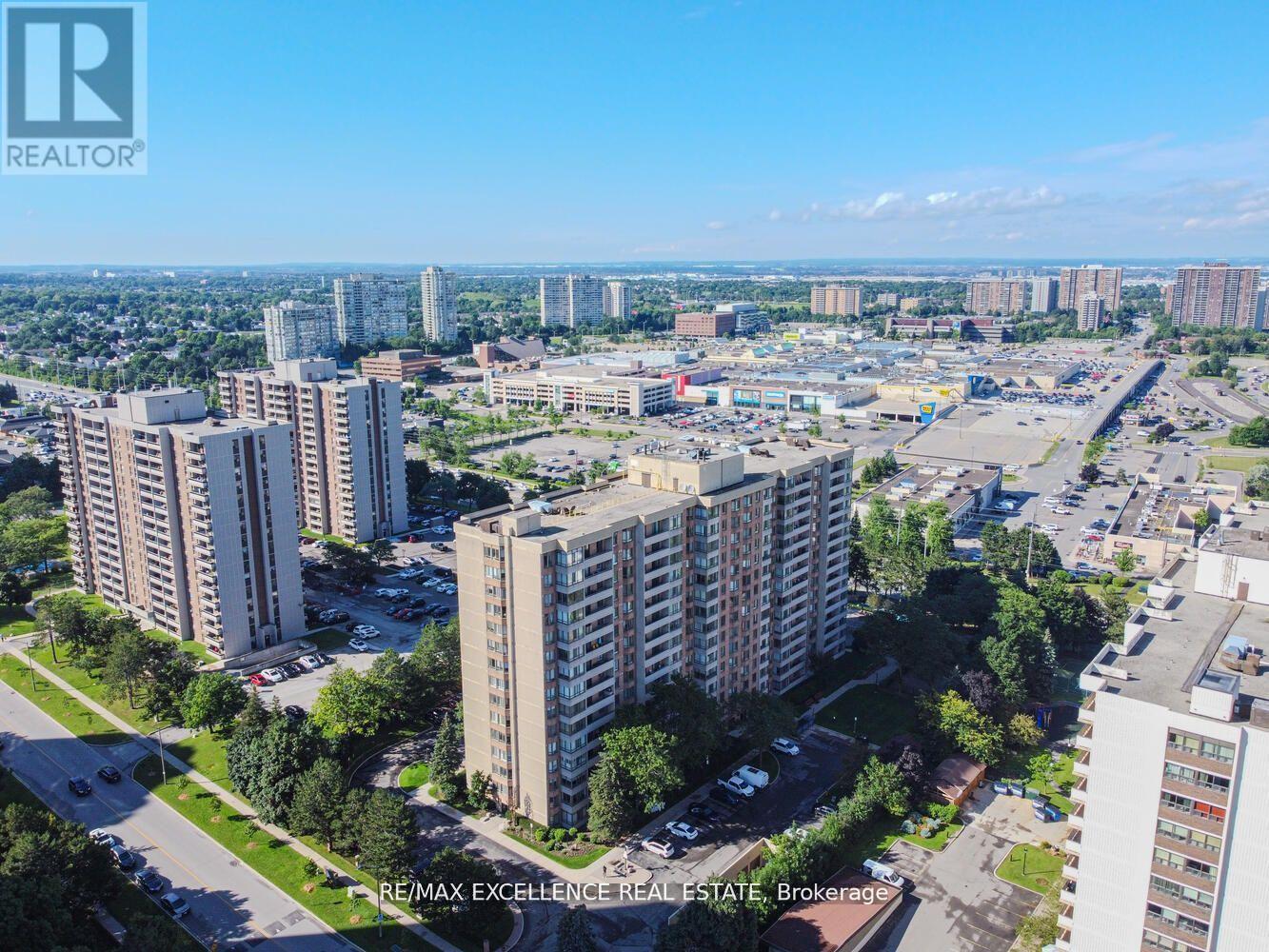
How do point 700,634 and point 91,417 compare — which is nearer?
point 700,634

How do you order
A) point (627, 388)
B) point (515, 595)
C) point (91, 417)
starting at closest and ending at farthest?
point (515, 595)
point (91, 417)
point (627, 388)

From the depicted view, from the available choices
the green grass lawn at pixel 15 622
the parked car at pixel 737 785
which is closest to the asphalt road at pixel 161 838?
the green grass lawn at pixel 15 622

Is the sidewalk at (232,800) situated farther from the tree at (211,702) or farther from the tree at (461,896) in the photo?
the tree at (211,702)

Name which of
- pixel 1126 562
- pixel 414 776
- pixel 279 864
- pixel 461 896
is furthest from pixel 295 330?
pixel 461 896

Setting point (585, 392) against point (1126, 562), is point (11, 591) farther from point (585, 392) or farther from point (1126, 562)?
point (585, 392)

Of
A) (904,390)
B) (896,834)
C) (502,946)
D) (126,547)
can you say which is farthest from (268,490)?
(904,390)

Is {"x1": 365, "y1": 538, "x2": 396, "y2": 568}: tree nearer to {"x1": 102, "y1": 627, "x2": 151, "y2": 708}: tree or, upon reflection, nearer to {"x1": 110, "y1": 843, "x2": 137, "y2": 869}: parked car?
{"x1": 102, "y1": 627, "x2": 151, "y2": 708}: tree

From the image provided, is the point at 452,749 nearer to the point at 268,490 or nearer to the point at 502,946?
the point at 502,946
